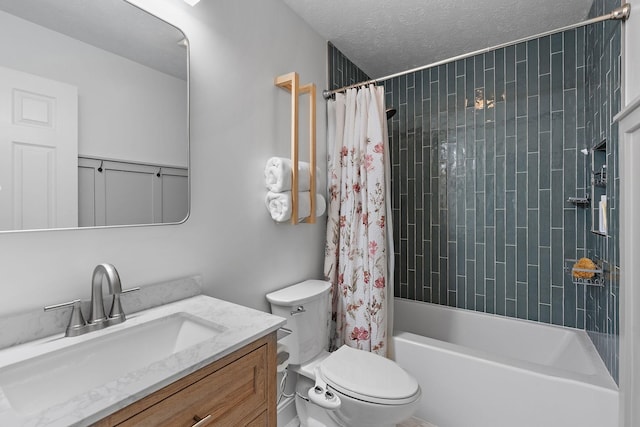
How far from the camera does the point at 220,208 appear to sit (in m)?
1.40

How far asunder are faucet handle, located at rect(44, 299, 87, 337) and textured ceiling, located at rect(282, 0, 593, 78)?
1788mm

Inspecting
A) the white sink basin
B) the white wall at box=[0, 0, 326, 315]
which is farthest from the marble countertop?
the white wall at box=[0, 0, 326, 315]

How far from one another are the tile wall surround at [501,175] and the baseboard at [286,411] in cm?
135

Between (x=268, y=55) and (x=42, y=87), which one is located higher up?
(x=268, y=55)

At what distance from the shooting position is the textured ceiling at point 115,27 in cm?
91

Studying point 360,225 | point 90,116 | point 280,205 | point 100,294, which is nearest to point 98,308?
point 100,294

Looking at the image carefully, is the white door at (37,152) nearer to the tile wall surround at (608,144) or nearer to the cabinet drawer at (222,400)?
the cabinet drawer at (222,400)

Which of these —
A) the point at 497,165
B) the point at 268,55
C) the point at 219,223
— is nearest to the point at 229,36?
the point at 268,55

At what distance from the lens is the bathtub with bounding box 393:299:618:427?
4.76 ft

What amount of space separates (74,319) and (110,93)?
710 mm

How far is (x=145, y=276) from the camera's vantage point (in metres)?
1.12

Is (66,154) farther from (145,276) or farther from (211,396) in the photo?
(211,396)

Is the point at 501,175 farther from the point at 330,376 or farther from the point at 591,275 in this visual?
the point at 330,376

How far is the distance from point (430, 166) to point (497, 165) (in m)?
0.48
